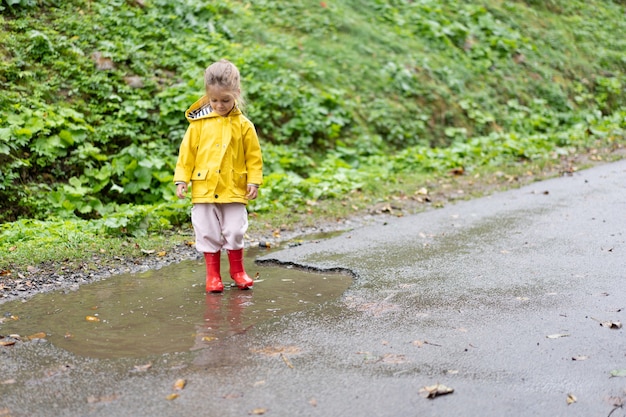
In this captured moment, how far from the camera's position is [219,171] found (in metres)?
5.32

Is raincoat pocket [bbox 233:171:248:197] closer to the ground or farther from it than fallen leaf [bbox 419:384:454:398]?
farther from it

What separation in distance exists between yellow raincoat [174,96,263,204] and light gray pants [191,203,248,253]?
10cm

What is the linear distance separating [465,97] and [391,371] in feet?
35.6

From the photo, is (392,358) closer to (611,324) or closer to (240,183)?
(611,324)

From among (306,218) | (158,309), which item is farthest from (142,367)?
(306,218)

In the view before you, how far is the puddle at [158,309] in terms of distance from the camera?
425cm

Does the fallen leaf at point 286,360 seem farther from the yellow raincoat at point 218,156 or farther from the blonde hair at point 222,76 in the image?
the blonde hair at point 222,76

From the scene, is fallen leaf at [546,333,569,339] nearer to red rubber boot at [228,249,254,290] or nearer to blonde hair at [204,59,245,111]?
red rubber boot at [228,249,254,290]

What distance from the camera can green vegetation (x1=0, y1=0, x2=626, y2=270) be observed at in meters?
8.16

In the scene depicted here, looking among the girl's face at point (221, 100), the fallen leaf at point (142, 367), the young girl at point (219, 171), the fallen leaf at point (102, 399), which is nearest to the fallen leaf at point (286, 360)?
the fallen leaf at point (142, 367)

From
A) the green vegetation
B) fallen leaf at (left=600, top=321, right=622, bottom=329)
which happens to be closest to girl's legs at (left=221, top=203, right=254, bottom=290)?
the green vegetation

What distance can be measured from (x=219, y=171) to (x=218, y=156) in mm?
114

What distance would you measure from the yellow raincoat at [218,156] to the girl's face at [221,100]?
0.05m

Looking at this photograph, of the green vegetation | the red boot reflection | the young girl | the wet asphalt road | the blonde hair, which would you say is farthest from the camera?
the green vegetation
